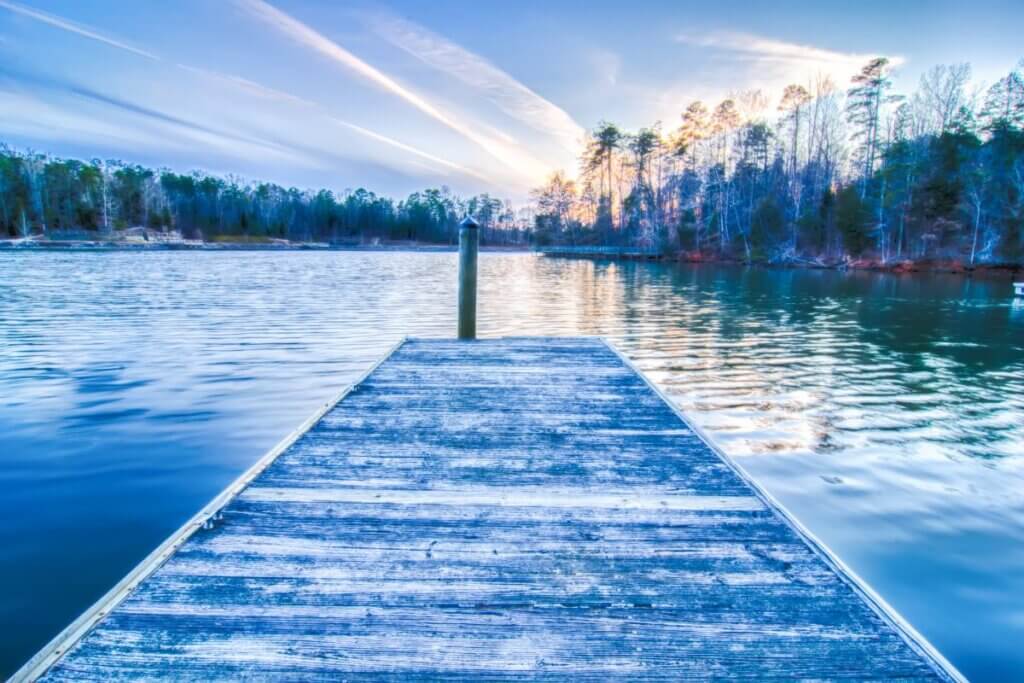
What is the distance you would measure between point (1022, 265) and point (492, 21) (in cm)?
3318

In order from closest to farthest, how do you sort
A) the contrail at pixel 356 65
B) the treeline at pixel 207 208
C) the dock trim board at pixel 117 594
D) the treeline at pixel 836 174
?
the dock trim board at pixel 117 594 < the contrail at pixel 356 65 < the treeline at pixel 836 174 < the treeline at pixel 207 208

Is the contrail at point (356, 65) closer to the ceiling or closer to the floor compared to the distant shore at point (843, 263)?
closer to the ceiling

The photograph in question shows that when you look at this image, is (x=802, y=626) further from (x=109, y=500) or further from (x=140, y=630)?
(x=109, y=500)

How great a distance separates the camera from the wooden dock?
1.67 m

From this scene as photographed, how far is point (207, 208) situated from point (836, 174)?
312ft

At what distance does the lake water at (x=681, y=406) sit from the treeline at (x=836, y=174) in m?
25.2

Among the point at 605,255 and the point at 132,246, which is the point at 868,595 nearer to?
the point at 605,255

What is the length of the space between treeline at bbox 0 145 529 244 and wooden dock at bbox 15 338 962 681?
89.1 metres

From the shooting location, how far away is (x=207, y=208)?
95.4m

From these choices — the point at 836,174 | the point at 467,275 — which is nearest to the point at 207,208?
the point at 836,174

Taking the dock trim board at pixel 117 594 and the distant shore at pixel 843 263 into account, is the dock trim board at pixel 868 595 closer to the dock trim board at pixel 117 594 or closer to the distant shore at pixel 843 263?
the dock trim board at pixel 117 594

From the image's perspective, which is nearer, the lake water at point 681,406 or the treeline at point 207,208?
the lake water at point 681,406

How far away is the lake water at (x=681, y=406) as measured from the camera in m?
3.57

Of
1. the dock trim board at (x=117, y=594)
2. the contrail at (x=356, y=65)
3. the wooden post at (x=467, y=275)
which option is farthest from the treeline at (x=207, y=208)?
the dock trim board at (x=117, y=594)
